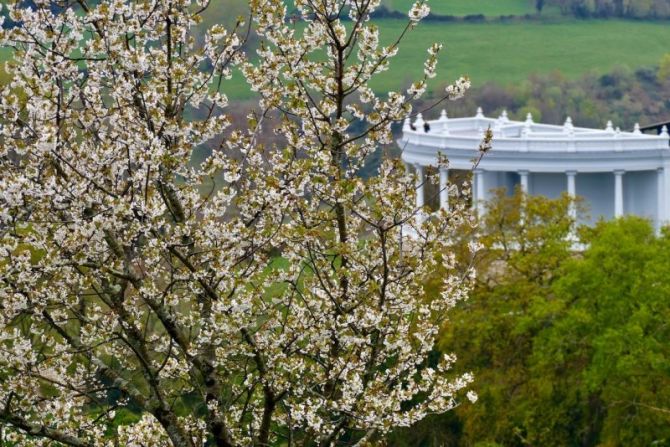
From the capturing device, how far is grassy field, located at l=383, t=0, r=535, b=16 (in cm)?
15625

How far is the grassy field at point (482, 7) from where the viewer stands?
513ft

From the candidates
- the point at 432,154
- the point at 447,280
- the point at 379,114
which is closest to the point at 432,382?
the point at 447,280

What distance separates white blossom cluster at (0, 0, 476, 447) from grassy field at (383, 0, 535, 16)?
5456 inches

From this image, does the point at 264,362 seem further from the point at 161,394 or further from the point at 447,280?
the point at 447,280

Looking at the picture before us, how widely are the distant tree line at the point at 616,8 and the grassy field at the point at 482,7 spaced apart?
229 centimetres

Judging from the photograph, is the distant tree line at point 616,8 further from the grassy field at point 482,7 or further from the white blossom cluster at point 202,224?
the white blossom cluster at point 202,224

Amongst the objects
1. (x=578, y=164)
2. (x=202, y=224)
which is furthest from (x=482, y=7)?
(x=202, y=224)

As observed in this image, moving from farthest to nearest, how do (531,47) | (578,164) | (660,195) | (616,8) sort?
(616,8)
(531,47)
(660,195)
(578,164)

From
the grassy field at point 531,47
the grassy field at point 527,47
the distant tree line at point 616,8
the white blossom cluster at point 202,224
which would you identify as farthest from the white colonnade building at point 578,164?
the distant tree line at point 616,8

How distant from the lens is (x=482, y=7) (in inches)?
6368

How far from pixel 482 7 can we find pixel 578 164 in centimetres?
8458

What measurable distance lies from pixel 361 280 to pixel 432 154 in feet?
217

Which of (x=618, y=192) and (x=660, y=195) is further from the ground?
(x=618, y=192)

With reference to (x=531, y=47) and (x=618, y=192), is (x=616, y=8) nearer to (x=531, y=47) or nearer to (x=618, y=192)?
(x=531, y=47)
